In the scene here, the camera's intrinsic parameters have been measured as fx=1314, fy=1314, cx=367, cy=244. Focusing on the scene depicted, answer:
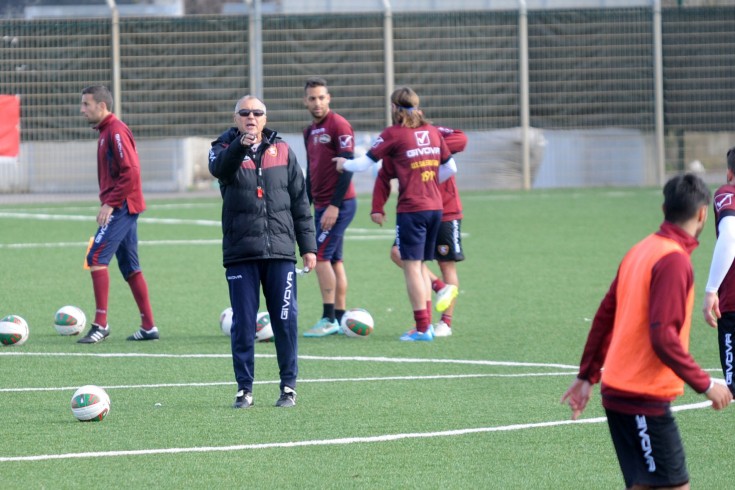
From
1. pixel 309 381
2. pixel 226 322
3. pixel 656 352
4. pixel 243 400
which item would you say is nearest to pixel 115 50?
pixel 226 322

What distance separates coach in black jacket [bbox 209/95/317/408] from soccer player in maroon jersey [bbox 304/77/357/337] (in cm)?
293

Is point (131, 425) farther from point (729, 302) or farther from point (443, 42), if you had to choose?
point (443, 42)

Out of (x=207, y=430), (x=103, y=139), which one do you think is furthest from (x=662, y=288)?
(x=103, y=139)

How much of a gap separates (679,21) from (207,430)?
81.6ft

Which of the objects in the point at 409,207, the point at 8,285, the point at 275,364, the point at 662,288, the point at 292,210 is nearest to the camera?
the point at 662,288

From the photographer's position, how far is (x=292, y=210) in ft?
27.1

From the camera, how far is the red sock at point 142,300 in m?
11.1

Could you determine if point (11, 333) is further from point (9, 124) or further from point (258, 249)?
point (9, 124)

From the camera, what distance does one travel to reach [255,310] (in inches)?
320

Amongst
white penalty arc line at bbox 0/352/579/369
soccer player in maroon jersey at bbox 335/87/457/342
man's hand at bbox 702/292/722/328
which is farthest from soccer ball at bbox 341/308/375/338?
man's hand at bbox 702/292/722/328

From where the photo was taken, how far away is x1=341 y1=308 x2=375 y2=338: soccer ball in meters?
11.2

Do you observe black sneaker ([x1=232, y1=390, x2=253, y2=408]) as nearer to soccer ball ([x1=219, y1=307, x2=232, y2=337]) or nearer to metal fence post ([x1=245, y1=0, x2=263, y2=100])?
soccer ball ([x1=219, y1=307, x2=232, y2=337])

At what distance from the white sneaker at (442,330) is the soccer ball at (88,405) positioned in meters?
4.22

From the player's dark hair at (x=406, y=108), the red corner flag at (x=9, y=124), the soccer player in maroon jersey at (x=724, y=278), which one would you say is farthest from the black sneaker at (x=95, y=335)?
the red corner flag at (x=9, y=124)
